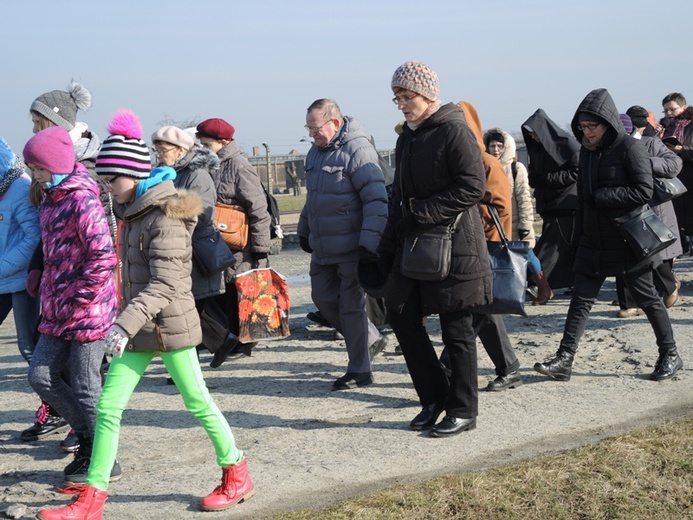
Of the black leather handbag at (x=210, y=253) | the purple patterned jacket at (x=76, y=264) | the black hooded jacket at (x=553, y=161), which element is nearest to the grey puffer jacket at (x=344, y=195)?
the black leather handbag at (x=210, y=253)

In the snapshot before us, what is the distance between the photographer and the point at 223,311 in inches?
300

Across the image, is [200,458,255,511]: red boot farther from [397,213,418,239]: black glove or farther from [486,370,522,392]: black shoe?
[486,370,522,392]: black shoe

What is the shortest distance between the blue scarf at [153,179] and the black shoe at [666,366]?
3.59 m

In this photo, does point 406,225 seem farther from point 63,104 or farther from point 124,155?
point 63,104

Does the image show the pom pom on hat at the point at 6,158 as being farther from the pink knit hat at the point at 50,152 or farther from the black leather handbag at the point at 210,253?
the black leather handbag at the point at 210,253

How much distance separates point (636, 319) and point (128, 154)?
5435 mm

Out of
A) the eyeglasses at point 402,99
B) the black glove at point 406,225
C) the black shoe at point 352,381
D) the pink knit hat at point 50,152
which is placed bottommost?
the black shoe at point 352,381

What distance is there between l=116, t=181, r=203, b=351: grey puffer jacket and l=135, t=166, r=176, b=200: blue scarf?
0.05 m

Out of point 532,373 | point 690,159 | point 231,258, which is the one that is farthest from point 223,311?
point 690,159

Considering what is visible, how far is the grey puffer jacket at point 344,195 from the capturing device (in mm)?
6672

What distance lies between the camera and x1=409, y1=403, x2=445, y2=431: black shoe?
5664 millimetres

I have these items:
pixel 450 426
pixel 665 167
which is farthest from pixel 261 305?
pixel 665 167

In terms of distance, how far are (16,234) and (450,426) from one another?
297 centimetres

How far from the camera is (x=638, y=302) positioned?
6.63m
